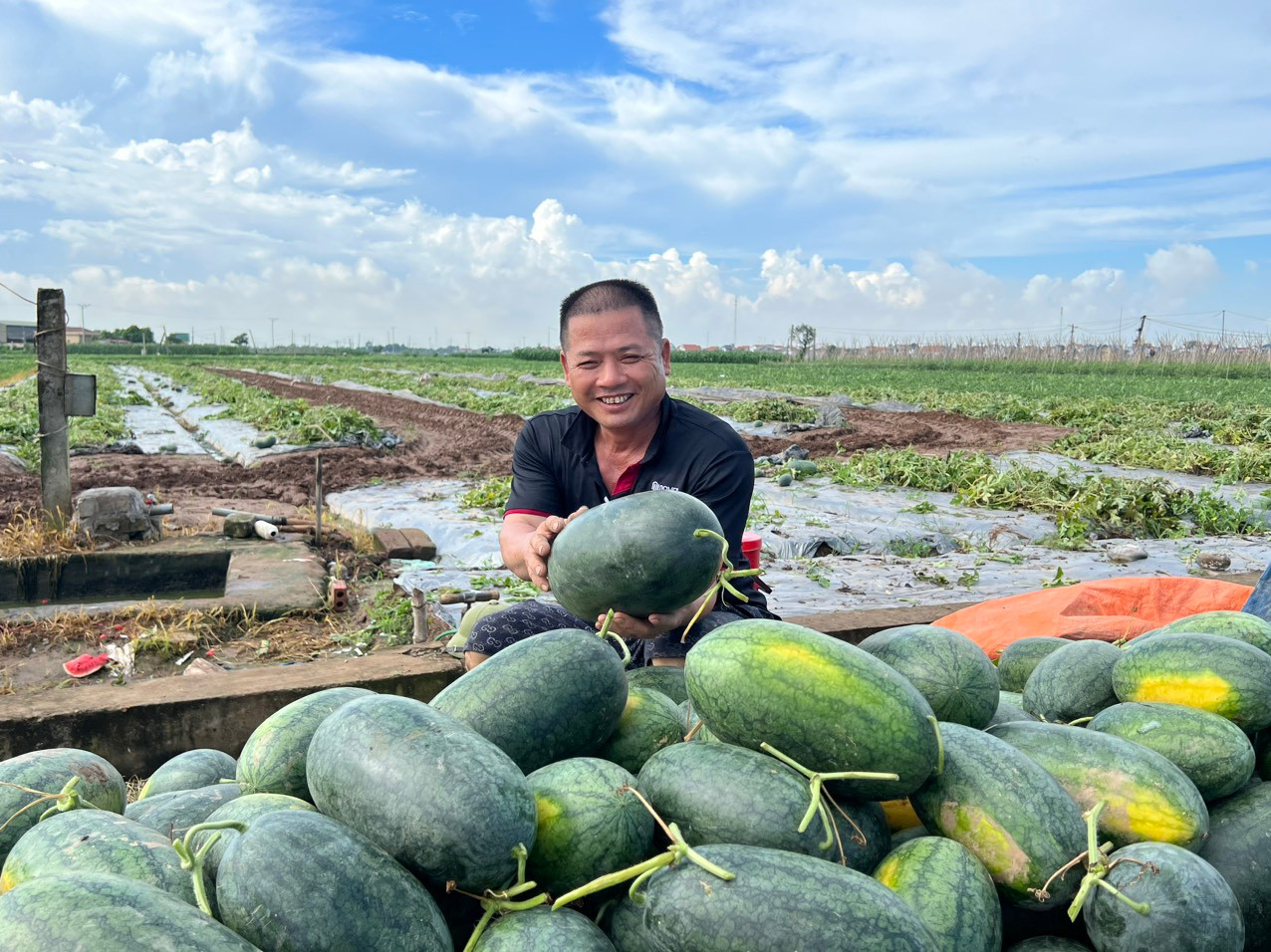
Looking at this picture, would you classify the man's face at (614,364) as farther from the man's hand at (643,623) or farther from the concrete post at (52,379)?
the concrete post at (52,379)

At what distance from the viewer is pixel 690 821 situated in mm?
1586

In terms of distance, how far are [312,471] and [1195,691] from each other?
1345 cm

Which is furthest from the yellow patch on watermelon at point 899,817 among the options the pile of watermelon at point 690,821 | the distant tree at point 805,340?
the distant tree at point 805,340

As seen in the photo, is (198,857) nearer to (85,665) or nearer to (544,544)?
(544,544)

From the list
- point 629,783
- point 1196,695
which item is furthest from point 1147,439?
point 629,783

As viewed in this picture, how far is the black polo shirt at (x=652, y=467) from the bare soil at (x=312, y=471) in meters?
3.38

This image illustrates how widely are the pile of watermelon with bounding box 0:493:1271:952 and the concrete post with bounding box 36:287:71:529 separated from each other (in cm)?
729

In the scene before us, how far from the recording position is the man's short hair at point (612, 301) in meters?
3.44

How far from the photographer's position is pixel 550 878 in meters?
1.56

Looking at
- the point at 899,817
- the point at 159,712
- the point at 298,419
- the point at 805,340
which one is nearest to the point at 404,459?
the point at 298,419

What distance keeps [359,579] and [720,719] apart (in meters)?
7.06

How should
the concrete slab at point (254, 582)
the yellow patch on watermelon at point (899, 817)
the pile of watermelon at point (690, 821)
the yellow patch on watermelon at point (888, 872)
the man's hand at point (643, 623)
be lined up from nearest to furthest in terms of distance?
the pile of watermelon at point (690, 821) → the yellow patch on watermelon at point (888, 872) → the yellow patch on watermelon at point (899, 817) → the man's hand at point (643, 623) → the concrete slab at point (254, 582)

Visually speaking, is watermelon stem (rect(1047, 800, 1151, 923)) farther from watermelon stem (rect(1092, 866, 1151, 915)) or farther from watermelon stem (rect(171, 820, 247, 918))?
watermelon stem (rect(171, 820, 247, 918))

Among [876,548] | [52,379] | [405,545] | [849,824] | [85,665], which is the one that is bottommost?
[85,665]
